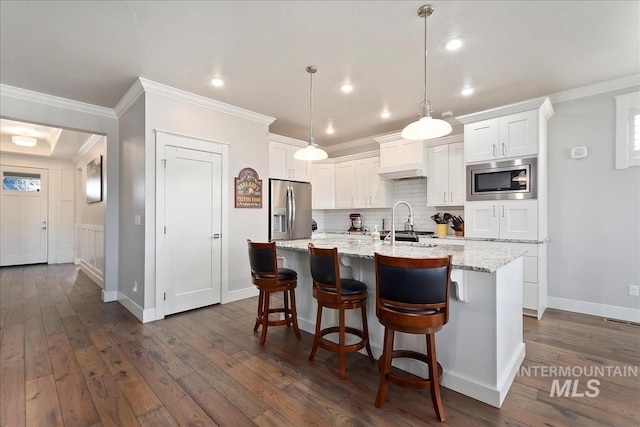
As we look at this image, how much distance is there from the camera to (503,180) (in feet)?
12.1

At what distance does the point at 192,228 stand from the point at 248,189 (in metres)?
0.98

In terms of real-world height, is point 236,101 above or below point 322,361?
above

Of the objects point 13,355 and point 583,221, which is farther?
point 583,221

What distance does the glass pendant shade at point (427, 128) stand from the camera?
2.19 meters

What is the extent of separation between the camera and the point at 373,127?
5.02 metres

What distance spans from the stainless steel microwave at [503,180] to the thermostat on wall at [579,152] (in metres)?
0.57

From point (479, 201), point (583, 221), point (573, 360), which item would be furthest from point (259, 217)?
point (583, 221)

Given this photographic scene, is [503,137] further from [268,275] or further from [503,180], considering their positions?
[268,275]

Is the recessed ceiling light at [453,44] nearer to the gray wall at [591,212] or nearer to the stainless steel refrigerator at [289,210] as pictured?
the gray wall at [591,212]

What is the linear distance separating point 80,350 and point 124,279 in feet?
4.87

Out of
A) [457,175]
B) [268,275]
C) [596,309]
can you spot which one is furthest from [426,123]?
[596,309]

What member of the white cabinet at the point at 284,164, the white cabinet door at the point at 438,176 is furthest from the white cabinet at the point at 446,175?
the white cabinet at the point at 284,164

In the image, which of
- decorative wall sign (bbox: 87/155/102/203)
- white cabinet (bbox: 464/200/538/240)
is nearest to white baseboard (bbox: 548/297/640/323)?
white cabinet (bbox: 464/200/538/240)

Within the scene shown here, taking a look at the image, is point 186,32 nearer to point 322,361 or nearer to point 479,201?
point 322,361
